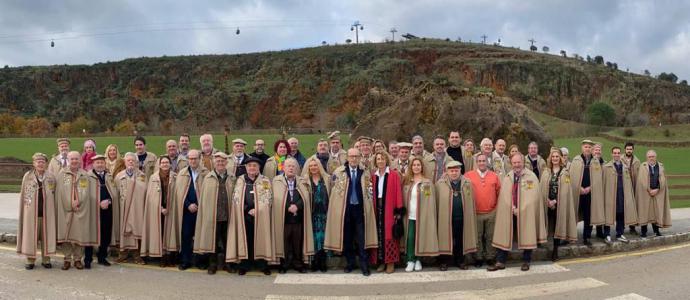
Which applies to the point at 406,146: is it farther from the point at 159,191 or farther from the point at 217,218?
the point at 159,191

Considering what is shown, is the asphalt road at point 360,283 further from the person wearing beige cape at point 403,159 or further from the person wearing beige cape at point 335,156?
the person wearing beige cape at point 335,156

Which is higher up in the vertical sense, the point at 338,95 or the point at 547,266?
the point at 338,95

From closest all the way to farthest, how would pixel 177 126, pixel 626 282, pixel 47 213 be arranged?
pixel 626 282 → pixel 47 213 → pixel 177 126

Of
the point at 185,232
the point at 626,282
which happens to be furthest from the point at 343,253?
the point at 626,282

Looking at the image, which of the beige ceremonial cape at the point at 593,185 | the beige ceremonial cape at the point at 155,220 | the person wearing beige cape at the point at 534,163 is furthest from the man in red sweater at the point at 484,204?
the beige ceremonial cape at the point at 155,220

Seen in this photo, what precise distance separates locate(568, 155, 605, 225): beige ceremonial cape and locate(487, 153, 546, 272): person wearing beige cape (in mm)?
1491

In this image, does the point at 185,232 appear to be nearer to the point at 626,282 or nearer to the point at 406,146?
the point at 406,146

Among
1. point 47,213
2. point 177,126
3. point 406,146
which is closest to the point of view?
point 47,213

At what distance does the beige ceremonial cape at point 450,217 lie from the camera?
870 centimetres

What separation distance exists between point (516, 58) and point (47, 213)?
281 ft

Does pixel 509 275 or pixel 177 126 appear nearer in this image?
pixel 509 275

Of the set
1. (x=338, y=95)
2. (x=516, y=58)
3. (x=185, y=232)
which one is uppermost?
(x=516, y=58)

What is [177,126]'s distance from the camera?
71.7m

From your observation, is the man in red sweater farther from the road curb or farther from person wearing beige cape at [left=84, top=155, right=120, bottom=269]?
person wearing beige cape at [left=84, top=155, right=120, bottom=269]
